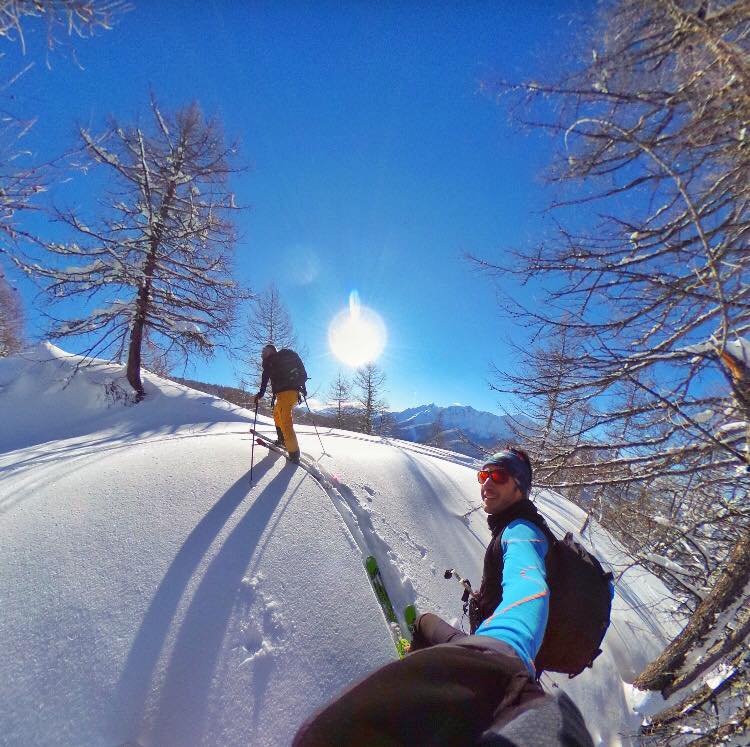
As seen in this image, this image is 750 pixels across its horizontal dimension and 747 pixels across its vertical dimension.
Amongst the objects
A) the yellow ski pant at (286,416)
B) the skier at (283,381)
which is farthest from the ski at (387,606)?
the skier at (283,381)

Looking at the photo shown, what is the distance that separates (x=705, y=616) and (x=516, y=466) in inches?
91.8

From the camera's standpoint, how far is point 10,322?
21.8m

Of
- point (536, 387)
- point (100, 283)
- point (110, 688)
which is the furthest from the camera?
point (100, 283)

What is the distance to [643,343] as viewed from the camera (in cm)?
338

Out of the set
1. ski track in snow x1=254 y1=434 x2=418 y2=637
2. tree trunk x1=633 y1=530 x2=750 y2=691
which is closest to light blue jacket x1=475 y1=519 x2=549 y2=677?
ski track in snow x1=254 y1=434 x2=418 y2=637

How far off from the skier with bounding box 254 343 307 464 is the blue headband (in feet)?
11.9

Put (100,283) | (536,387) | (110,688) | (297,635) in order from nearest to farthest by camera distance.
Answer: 1. (110,688)
2. (297,635)
3. (536,387)
4. (100,283)

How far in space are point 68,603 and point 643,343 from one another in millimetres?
5537

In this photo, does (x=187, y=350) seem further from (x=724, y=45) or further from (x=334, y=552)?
(x=724, y=45)

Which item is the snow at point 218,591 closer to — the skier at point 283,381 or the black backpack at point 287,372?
the skier at point 283,381

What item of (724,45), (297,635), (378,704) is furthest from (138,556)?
(724,45)

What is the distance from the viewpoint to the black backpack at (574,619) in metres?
1.69

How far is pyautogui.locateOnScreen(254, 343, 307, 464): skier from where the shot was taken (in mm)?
5262

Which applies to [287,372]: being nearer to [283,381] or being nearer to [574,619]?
[283,381]
